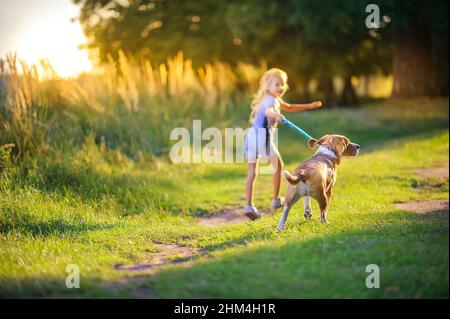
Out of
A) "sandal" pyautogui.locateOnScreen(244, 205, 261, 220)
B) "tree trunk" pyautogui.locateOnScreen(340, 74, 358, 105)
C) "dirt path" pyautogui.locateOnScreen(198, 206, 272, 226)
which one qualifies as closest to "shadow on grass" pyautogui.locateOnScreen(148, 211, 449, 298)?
"sandal" pyautogui.locateOnScreen(244, 205, 261, 220)

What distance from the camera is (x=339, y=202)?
8586 millimetres

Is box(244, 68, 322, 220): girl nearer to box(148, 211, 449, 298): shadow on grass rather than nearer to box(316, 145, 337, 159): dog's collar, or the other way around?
box(316, 145, 337, 159): dog's collar

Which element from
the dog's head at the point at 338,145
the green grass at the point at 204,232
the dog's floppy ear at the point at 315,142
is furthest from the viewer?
the dog's floppy ear at the point at 315,142

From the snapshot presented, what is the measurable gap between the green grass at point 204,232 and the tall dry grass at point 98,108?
1.99ft

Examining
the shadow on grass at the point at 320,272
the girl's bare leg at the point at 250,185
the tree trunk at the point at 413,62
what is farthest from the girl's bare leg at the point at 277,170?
the tree trunk at the point at 413,62

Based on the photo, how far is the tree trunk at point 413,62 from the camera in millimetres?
18859

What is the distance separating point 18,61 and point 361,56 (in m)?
17.2

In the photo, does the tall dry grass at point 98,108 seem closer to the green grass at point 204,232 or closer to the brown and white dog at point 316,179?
the green grass at point 204,232

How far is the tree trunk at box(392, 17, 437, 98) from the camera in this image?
61.9 feet

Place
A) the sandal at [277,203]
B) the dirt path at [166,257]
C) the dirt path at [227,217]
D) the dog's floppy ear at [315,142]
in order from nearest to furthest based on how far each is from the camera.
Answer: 1. the dirt path at [166,257]
2. the dog's floppy ear at [315,142]
3. the sandal at [277,203]
4. the dirt path at [227,217]

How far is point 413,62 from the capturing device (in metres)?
19.0
